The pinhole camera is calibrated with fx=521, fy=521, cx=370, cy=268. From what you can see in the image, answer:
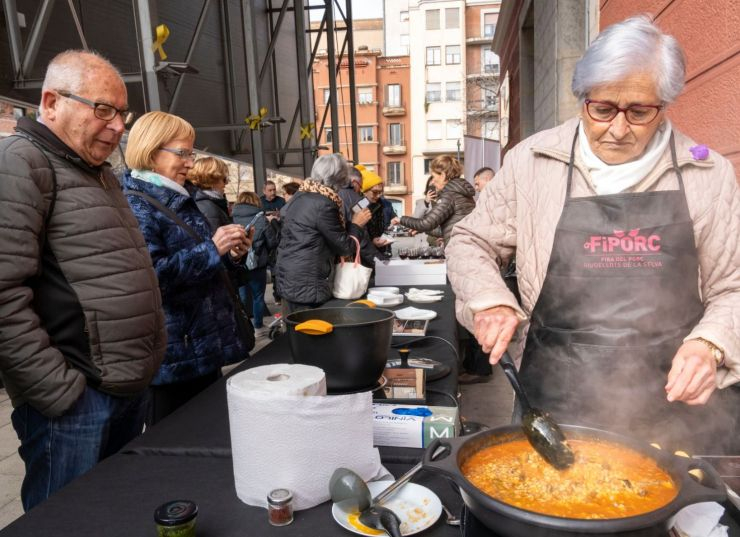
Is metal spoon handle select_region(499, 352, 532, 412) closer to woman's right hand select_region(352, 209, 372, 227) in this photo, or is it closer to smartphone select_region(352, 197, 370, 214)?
woman's right hand select_region(352, 209, 372, 227)

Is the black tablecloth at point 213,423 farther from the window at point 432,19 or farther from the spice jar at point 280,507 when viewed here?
the window at point 432,19

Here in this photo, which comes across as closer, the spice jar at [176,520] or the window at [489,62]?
the spice jar at [176,520]

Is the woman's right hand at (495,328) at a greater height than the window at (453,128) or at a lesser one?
lesser

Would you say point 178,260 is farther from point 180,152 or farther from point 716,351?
point 716,351

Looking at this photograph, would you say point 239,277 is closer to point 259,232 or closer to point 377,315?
point 377,315

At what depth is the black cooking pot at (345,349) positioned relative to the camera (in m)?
1.42

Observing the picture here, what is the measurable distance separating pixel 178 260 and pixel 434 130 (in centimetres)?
3703

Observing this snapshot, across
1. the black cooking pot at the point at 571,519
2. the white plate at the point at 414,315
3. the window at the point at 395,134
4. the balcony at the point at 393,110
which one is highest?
the balcony at the point at 393,110

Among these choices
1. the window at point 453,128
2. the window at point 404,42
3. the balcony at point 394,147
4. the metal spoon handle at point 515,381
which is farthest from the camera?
the window at point 404,42

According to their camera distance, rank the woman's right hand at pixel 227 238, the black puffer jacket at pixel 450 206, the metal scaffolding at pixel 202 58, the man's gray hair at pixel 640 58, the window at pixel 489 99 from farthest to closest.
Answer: the window at pixel 489 99 < the metal scaffolding at pixel 202 58 < the black puffer jacket at pixel 450 206 < the woman's right hand at pixel 227 238 < the man's gray hair at pixel 640 58

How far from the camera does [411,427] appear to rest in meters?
1.32

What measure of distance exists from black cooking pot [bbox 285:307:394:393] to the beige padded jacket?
288 millimetres

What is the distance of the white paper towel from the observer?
1.00m

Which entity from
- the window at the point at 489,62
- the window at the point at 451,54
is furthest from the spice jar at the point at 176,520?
the window at the point at 489,62
